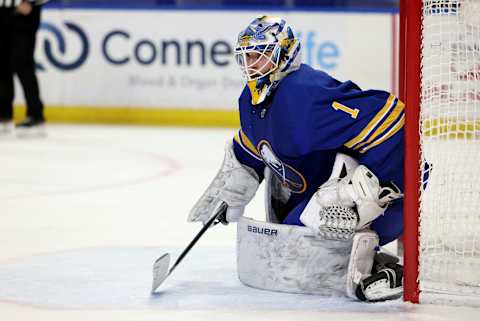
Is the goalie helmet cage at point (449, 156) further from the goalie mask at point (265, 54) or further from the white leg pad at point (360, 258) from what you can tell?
the goalie mask at point (265, 54)

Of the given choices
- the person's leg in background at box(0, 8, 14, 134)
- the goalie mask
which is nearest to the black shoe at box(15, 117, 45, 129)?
the person's leg in background at box(0, 8, 14, 134)

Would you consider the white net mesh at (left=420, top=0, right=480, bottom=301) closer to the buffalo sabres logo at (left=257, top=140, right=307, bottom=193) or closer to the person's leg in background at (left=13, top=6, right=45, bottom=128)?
the buffalo sabres logo at (left=257, top=140, right=307, bottom=193)

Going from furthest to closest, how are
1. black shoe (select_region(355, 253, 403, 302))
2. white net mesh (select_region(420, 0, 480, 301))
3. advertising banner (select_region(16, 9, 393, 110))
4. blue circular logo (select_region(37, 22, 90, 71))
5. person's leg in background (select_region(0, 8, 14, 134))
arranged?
blue circular logo (select_region(37, 22, 90, 71))
advertising banner (select_region(16, 9, 393, 110))
person's leg in background (select_region(0, 8, 14, 134))
white net mesh (select_region(420, 0, 480, 301))
black shoe (select_region(355, 253, 403, 302))

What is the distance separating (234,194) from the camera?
306 centimetres

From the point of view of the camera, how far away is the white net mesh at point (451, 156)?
116 inches

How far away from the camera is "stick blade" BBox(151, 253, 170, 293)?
2.79 metres

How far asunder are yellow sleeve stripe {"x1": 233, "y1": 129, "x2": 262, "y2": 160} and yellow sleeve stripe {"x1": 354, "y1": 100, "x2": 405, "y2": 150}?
0.38 m

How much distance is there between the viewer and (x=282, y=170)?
9.52ft

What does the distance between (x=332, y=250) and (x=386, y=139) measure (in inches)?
12.8

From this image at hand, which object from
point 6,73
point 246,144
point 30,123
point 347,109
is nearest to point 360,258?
point 347,109

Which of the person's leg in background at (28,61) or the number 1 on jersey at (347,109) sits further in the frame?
the person's leg in background at (28,61)

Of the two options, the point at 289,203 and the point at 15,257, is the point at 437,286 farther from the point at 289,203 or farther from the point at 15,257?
the point at 15,257

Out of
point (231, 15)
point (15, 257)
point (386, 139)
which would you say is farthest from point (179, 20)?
point (386, 139)

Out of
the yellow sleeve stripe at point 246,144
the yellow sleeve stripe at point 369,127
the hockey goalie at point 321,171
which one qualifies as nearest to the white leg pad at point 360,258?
the hockey goalie at point 321,171
